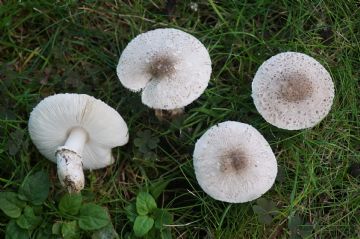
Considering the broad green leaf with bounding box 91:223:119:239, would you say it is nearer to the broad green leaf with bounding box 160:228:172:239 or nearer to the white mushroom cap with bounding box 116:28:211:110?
the broad green leaf with bounding box 160:228:172:239

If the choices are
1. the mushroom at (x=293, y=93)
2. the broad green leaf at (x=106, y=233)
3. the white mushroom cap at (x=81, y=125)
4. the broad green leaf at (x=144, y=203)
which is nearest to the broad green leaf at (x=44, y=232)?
the broad green leaf at (x=106, y=233)

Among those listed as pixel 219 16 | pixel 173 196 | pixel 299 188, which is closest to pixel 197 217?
pixel 173 196

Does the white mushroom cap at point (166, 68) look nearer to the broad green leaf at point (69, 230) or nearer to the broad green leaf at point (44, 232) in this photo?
the broad green leaf at point (69, 230)

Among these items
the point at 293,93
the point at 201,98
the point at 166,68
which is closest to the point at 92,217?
the point at 166,68

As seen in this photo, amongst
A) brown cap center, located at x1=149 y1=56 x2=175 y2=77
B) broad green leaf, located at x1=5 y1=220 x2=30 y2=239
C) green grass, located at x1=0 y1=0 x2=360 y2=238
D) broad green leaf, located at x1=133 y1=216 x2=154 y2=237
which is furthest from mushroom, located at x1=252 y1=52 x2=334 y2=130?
broad green leaf, located at x1=5 y1=220 x2=30 y2=239

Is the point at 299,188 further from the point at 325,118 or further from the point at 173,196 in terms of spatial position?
the point at 173,196

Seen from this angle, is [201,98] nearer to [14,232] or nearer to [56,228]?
[56,228]
